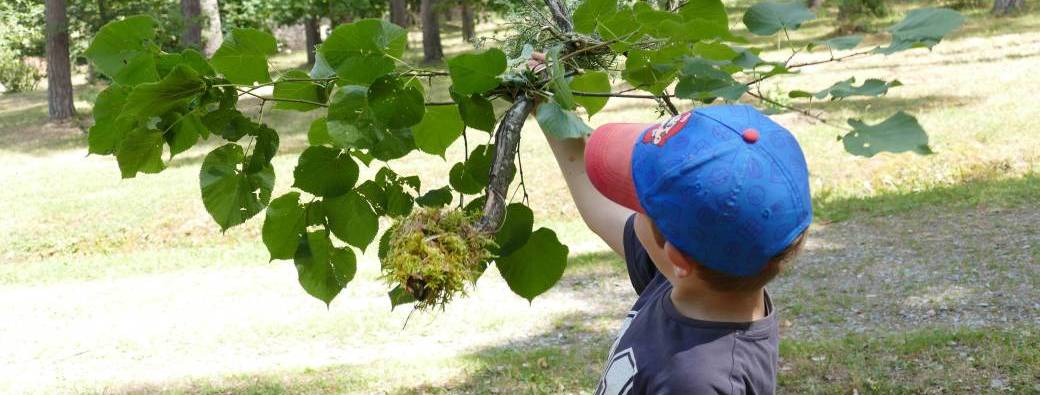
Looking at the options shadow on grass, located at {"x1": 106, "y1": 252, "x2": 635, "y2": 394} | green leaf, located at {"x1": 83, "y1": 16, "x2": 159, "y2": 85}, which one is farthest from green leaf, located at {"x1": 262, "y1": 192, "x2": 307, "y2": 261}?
shadow on grass, located at {"x1": 106, "y1": 252, "x2": 635, "y2": 394}

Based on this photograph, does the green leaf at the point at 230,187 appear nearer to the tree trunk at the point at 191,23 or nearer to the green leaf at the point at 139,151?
the green leaf at the point at 139,151

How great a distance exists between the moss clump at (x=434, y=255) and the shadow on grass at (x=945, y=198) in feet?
22.5

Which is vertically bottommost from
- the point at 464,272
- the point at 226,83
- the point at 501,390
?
the point at 501,390

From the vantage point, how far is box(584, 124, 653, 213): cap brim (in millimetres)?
1557

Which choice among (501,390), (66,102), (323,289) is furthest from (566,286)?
(66,102)

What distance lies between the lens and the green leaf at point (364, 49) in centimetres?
163

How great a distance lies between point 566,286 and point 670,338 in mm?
5258

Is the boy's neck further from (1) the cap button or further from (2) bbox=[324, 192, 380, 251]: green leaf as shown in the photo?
(2) bbox=[324, 192, 380, 251]: green leaf

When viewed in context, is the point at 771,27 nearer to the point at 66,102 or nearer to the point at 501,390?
the point at 501,390

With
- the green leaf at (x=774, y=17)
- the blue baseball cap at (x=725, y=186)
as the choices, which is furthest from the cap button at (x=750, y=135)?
the green leaf at (x=774, y=17)

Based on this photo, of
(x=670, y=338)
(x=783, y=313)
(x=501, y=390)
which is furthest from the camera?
(x=783, y=313)

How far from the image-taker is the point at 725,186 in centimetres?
140

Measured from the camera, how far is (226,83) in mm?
1761

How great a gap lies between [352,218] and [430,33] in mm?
17800
